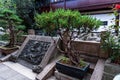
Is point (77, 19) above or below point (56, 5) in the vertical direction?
below

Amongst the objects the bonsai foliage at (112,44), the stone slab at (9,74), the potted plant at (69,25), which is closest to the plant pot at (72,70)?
the potted plant at (69,25)

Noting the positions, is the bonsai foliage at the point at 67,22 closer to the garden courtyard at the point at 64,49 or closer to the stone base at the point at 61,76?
the garden courtyard at the point at 64,49

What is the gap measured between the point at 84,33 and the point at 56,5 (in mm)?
7128

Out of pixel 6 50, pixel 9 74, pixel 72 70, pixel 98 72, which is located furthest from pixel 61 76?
pixel 6 50

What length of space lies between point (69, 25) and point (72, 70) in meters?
0.85

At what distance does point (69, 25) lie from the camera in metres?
2.29

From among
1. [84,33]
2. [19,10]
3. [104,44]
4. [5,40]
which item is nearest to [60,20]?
[84,33]

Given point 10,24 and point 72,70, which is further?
point 10,24

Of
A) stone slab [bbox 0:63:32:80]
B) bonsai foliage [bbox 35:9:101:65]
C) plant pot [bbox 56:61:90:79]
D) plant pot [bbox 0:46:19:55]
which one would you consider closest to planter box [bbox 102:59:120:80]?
plant pot [bbox 56:61:90:79]

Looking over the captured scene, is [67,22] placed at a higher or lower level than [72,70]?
higher

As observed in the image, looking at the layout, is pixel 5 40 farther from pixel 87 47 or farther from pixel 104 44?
pixel 104 44

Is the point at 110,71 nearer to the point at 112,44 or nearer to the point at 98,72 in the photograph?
the point at 98,72

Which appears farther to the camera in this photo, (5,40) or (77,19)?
A: (5,40)

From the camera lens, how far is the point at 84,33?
2.50m
